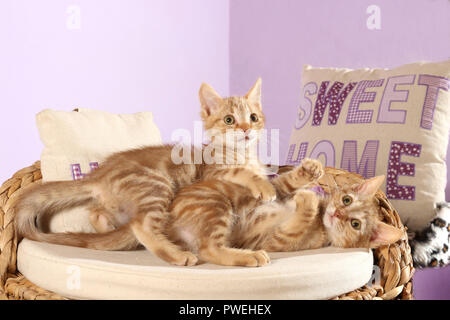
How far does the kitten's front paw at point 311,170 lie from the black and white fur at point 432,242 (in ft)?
1.86

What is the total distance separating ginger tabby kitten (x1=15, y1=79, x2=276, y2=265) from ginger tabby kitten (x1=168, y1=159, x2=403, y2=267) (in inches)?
1.9

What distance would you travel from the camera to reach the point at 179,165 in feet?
4.41

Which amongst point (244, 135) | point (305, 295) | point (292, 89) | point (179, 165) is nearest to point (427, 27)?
point (292, 89)

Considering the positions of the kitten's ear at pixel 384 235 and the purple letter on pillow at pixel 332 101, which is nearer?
the kitten's ear at pixel 384 235

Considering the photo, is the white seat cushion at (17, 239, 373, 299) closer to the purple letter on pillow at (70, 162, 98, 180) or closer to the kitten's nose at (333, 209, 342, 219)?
the kitten's nose at (333, 209, 342, 219)

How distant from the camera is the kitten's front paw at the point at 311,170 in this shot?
1.31 m

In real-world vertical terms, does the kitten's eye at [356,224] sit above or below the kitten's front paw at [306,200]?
below

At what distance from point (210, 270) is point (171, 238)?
0.69 feet

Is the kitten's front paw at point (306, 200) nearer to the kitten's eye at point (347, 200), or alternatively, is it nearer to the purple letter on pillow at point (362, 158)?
the kitten's eye at point (347, 200)

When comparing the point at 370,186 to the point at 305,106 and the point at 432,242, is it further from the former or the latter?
the point at 305,106

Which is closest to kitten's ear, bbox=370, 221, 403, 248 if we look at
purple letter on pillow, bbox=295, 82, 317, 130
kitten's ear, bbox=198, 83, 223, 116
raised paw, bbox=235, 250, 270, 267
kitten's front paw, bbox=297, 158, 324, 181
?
kitten's front paw, bbox=297, 158, 324, 181

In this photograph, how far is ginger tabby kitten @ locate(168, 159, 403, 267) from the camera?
119cm

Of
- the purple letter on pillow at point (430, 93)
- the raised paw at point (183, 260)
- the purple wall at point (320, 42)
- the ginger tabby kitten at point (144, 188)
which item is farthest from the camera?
the purple wall at point (320, 42)

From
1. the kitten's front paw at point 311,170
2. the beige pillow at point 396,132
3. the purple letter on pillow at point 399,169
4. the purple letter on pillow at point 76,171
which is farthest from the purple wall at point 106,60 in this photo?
the kitten's front paw at point 311,170
